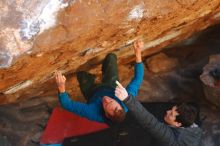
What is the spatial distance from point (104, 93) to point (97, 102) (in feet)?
0.50

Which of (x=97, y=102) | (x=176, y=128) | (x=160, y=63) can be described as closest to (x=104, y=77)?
(x=97, y=102)

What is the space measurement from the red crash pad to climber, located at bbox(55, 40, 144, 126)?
33 cm

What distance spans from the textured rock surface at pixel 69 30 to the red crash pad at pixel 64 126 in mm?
582

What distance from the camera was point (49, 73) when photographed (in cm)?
409

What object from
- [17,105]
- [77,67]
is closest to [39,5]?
[77,67]

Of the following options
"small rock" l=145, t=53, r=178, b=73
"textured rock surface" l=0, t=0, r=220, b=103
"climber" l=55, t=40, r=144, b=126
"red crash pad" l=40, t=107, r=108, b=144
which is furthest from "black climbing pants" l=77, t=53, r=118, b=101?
"small rock" l=145, t=53, r=178, b=73

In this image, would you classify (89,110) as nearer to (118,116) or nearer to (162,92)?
(118,116)

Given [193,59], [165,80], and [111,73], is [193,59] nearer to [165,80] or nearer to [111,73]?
[165,80]

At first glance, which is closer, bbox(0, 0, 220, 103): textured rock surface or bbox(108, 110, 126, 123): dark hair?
bbox(0, 0, 220, 103): textured rock surface

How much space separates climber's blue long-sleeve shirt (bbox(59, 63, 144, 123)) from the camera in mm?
4104

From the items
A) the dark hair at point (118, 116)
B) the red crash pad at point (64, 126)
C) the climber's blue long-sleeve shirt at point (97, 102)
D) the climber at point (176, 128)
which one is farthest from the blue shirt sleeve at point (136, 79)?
the red crash pad at point (64, 126)

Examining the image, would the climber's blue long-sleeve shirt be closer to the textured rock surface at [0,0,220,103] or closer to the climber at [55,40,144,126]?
the climber at [55,40,144,126]

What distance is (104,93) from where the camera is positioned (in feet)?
14.9

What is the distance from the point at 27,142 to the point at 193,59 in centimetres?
256
